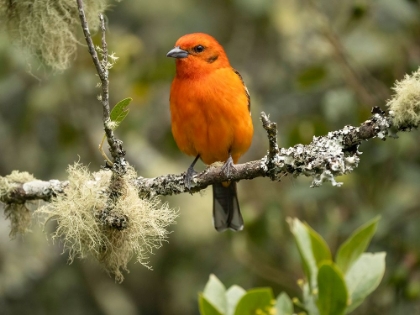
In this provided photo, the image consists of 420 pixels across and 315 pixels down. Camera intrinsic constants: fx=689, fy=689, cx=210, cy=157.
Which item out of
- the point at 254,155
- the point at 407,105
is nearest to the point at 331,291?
the point at 407,105

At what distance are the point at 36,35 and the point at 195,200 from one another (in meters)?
2.44

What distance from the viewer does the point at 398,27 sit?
4988mm

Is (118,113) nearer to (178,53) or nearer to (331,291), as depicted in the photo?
(331,291)

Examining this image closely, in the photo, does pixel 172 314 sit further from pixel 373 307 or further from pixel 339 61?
pixel 339 61

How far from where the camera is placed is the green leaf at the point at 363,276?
9.59 ft

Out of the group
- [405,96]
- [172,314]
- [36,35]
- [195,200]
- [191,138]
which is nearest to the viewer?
[405,96]

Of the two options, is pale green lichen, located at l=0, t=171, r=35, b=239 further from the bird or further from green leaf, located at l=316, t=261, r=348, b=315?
green leaf, located at l=316, t=261, r=348, b=315

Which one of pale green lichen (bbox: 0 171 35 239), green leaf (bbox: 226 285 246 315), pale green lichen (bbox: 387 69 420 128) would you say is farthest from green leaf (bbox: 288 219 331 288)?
pale green lichen (bbox: 0 171 35 239)

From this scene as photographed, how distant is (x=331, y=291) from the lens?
9.14ft

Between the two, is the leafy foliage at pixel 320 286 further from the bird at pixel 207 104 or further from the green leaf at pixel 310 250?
the bird at pixel 207 104

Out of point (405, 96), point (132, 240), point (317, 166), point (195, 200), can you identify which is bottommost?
point (132, 240)

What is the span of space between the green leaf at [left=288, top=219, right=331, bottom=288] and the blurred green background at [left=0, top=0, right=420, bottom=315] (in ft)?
5.81

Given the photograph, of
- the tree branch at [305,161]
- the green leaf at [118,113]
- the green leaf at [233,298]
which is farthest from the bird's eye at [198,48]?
the green leaf at [233,298]

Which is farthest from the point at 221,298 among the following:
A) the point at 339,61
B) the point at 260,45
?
the point at 260,45
